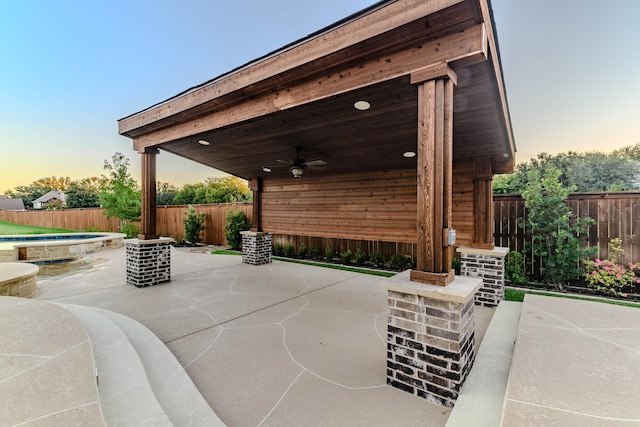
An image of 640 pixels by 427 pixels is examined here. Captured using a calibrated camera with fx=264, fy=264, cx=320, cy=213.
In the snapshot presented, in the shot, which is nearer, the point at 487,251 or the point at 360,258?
the point at 487,251

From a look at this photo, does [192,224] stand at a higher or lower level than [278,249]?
higher

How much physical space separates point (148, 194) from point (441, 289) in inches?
230

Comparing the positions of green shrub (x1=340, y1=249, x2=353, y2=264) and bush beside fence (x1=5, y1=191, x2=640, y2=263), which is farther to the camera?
green shrub (x1=340, y1=249, x2=353, y2=264)

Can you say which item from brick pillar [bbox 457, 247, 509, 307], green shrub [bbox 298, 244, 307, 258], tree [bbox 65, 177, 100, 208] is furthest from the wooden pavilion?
tree [bbox 65, 177, 100, 208]

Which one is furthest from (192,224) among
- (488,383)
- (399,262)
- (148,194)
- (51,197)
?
(51,197)

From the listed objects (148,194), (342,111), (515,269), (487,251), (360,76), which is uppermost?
(342,111)

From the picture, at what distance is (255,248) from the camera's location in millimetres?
7668

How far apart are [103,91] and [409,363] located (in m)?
15.3

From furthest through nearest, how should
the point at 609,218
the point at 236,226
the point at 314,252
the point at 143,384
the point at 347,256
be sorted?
1. the point at 236,226
2. the point at 314,252
3. the point at 347,256
4. the point at 609,218
5. the point at 143,384

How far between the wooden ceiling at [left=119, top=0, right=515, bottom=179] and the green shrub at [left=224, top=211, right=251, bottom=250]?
4355 millimetres

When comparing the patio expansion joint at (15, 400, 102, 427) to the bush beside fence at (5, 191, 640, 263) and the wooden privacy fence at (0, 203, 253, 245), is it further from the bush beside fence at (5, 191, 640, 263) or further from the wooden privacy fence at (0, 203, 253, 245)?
the wooden privacy fence at (0, 203, 253, 245)

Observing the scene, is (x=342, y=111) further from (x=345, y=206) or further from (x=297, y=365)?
(x=345, y=206)

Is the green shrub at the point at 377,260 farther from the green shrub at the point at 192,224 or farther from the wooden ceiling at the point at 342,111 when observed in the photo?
the green shrub at the point at 192,224

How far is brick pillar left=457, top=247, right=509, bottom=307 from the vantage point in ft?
14.6
